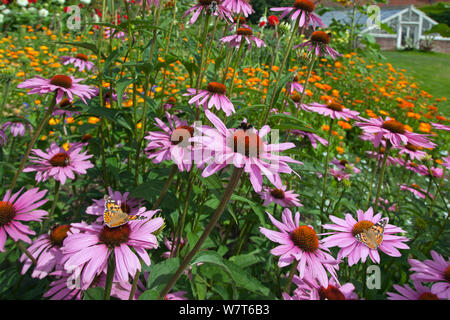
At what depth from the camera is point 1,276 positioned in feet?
3.49

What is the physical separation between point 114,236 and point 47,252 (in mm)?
420

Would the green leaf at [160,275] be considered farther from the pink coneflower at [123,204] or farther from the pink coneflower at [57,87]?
the pink coneflower at [57,87]

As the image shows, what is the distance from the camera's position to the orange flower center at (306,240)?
2.84 ft

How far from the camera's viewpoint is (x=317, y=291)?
2.91ft

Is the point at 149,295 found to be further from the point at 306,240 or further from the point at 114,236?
the point at 306,240

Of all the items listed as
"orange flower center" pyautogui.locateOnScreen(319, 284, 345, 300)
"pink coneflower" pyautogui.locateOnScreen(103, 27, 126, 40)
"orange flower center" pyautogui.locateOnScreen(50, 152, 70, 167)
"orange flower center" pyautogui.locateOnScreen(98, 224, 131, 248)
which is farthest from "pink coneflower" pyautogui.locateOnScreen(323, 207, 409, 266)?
"pink coneflower" pyautogui.locateOnScreen(103, 27, 126, 40)

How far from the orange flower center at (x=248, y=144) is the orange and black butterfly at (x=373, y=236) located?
49cm

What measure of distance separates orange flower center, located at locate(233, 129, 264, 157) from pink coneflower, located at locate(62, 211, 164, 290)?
230mm

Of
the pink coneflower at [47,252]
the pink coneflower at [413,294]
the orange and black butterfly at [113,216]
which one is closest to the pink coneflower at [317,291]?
the pink coneflower at [413,294]

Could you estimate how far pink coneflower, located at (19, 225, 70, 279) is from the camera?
0.85m

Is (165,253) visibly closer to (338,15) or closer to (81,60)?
(81,60)

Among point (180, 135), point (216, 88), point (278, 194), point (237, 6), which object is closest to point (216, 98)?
point (216, 88)
